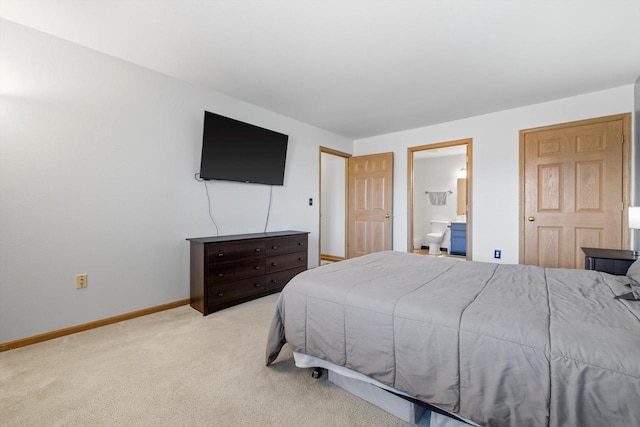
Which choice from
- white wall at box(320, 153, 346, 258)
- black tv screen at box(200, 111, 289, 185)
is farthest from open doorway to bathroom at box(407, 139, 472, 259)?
black tv screen at box(200, 111, 289, 185)

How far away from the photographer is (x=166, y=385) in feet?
5.50

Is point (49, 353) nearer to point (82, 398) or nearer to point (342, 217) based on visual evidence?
point (82, 398)

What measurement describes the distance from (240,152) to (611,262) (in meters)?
3.70

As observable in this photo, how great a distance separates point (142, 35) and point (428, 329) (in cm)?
287

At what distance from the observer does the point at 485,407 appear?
1.06m

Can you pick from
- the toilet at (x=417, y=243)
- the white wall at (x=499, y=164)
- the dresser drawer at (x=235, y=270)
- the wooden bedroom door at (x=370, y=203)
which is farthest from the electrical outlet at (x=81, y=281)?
the toilet at (x=417, y=243)

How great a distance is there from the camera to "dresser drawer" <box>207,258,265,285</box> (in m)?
2.81

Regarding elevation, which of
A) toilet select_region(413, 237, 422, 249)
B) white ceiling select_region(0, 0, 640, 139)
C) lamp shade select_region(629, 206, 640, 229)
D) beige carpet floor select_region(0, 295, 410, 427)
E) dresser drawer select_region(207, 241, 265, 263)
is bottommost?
beige carpet floor select_region(0, 295, 410, 427)

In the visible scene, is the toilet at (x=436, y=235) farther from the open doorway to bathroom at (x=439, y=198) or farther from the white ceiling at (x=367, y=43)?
the white ceiling at (x=367, y=43)

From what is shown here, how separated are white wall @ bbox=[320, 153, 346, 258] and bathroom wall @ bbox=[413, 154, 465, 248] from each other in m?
2.56

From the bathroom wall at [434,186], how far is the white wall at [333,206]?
2561 mm

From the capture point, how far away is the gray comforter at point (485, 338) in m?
0.91

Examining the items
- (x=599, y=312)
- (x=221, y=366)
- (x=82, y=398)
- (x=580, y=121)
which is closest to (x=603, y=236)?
(x=580, y=121)

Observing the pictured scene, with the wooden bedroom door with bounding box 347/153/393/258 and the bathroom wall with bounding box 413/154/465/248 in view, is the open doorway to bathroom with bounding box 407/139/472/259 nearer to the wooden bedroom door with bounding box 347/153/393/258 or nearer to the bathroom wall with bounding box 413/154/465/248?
the bathroom wall with bounding box 413/154/465/248
